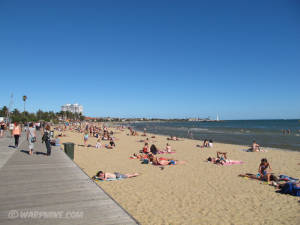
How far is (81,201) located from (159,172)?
4952mm

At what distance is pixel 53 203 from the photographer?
4.01 meters

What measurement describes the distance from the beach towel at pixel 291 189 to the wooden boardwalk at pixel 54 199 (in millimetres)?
5060

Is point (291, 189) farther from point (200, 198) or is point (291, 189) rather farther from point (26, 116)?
point (26, 116)

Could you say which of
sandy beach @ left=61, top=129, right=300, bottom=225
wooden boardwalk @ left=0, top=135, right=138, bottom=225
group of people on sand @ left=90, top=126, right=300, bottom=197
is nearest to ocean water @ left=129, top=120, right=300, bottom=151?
group of people on sand @ left=90, top=126, right=300, bottom=197

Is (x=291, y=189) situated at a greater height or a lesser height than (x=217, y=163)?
greater

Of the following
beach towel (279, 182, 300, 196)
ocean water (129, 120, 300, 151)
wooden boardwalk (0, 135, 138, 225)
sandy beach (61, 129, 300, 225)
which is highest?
wooden boardwalk (0, 135, 138, 225)

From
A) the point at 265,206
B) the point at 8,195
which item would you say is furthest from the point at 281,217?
the point at 8,195

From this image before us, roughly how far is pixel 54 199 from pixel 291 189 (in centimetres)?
624

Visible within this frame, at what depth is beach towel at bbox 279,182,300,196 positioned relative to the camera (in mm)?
5934

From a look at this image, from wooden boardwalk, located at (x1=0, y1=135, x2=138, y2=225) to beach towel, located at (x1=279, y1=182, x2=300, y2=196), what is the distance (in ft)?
16.6

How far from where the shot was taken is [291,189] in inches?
237

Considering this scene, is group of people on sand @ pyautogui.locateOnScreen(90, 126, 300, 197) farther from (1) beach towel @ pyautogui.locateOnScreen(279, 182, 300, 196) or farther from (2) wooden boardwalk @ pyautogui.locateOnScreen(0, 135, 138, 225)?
(2) wooden boardwalk @ pyautogui.locateOnScreen(0, 135, 138, 225)

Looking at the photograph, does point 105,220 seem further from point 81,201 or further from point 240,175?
point 240,175

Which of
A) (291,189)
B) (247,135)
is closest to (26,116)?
(247,135)
